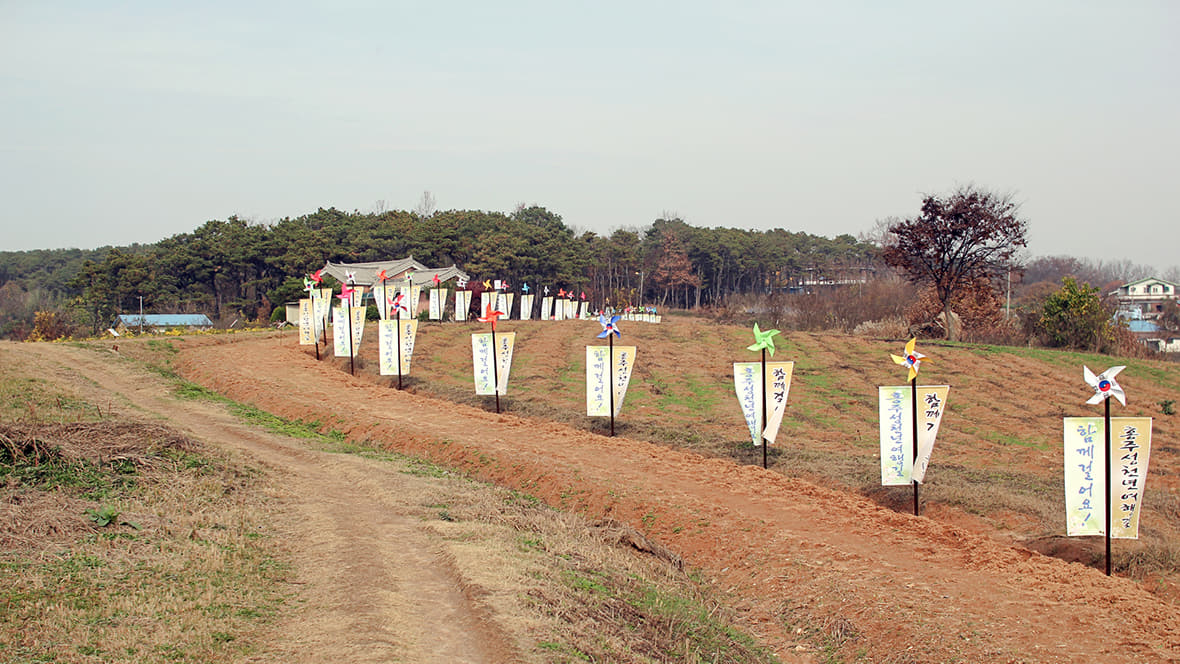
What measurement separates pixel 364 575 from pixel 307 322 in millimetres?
21763

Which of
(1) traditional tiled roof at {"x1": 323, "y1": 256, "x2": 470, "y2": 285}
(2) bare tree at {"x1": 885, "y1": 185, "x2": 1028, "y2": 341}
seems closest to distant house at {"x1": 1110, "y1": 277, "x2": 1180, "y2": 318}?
(2) bare tree at {"x1": 885, "y1": 185, "x2": 1028, "y2": 341}

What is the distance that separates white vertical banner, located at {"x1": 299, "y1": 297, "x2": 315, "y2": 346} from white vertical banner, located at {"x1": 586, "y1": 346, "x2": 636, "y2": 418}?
13.0m

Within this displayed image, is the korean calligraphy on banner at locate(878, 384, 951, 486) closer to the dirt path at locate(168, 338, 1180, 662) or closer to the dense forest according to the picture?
the dirt path at locate(168, 338, 1180, 662)

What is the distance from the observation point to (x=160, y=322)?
41781mm

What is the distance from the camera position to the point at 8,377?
16.8m

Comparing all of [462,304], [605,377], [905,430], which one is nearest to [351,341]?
[605,377]

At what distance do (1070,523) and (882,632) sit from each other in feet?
11.6

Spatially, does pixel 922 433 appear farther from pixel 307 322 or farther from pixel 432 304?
pixel 432 304

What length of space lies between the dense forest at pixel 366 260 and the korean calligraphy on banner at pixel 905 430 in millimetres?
36724

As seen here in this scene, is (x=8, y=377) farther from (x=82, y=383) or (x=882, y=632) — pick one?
(x=882, y=632)

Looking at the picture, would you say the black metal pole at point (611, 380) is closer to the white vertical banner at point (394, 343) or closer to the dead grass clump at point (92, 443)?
the white vertical banner at point (394, 343)

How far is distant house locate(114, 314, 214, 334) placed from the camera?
38562mm

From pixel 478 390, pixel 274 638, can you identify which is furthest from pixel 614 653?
pixel 478 390

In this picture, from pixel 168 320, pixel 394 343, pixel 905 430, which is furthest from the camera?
pixel 168 320
